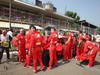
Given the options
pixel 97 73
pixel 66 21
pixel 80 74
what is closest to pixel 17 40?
pixel 80 74

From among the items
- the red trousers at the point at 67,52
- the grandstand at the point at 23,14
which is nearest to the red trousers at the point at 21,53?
the red trousers at the point at 67,52

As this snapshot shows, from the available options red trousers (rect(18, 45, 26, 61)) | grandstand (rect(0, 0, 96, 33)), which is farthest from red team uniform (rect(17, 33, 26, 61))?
grandstand (rect(0, 0, 96, 33))

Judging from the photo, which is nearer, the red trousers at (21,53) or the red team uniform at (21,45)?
the red team uniform at (21,45)

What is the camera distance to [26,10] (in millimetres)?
32750

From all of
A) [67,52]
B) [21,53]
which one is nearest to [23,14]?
[67,52]

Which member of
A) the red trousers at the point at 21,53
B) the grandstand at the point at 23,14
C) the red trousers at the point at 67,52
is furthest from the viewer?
the grandstand at the point at 23,14

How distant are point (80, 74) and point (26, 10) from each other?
2812 centimetres

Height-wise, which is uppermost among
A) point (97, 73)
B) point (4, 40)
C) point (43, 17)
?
point (43, 17)

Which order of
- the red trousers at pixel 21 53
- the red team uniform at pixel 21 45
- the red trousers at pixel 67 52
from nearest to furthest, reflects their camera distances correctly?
the red team uniform at pixel 21 45 → the red trousers at pixel 21 53 → the red trousers at pixel 67 52

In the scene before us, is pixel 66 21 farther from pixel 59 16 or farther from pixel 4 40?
pixel 4 40

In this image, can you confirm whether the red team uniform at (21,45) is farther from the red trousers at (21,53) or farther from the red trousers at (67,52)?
the red trousers at (67,52)

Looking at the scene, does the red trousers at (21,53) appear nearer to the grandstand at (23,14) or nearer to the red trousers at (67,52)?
the red trousers at (67,52)

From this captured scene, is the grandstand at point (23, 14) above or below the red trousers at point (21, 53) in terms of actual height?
above

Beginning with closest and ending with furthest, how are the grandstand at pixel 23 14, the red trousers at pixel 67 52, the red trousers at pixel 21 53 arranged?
the red trousers at pixel 21 53
the red trousers at pixel 67 52
the grandstand at pixel 23 14
